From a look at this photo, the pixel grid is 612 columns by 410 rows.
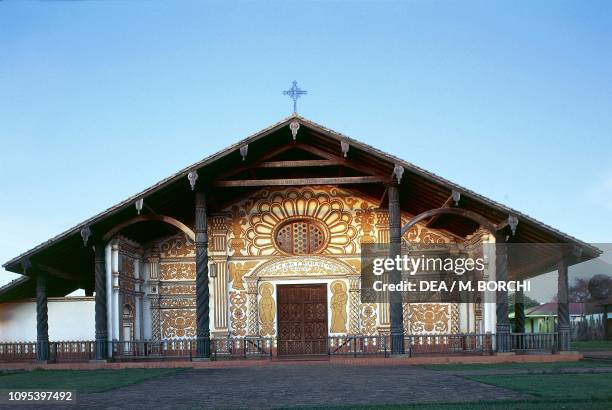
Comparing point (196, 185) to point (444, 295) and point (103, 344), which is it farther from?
point (444, 295)

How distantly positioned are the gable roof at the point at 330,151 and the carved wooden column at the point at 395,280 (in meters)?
0.77

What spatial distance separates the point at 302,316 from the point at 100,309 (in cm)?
624

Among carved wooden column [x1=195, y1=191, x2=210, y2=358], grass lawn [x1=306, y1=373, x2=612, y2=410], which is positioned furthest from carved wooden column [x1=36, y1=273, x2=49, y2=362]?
grass lawn [x1=306, y1=373, x2=612, y2=410]

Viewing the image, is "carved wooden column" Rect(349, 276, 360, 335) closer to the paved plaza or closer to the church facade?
the church facade

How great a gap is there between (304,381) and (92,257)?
1205 cm

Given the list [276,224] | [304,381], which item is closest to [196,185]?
[276,224]

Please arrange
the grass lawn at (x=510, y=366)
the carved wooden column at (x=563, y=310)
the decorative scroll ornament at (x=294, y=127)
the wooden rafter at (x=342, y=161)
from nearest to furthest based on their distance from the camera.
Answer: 1. the grass lawn at (x=510, y=366)
2. the decorative scroll ornament at (x=294, y=127)
3. the carved wooden column at (x=563, y=310)
4. the wooden rafter at (x=342, y=161)

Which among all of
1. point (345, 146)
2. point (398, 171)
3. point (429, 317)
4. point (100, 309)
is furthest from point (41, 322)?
point (429, 317)

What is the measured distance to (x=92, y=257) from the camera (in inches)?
997

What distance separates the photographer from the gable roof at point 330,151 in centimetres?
2105

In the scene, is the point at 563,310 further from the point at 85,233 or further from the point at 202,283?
the point at 85,233

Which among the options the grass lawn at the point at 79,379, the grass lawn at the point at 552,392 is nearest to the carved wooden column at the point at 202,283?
the grass lawn at the point at 79,379

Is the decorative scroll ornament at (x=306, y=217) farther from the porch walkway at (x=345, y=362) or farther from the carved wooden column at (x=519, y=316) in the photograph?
the carved wooden column at (x=519, y=316)

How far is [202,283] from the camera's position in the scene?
21.7m
